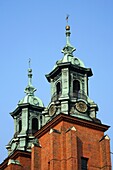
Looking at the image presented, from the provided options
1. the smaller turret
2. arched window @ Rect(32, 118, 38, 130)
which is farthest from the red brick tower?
arched window @ Rect(32, 118, 38, 130)

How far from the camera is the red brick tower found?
4900 cm

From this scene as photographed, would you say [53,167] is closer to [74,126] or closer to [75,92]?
[74,126]

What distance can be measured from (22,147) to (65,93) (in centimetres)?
934

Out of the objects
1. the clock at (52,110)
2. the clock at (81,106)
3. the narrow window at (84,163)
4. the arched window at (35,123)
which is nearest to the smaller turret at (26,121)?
the arched window at (35,123)

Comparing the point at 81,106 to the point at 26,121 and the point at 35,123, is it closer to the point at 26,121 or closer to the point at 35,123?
the point at 26,121

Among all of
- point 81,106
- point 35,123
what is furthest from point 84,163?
point 35,123

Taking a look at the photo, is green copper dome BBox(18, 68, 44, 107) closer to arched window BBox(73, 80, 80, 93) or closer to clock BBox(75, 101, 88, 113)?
arched window BBox(73, 80, 80, 93)

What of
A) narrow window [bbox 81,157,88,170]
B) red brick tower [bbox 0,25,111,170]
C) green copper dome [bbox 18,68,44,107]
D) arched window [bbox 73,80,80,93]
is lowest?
narrow window [bbox 81,157,88,170]

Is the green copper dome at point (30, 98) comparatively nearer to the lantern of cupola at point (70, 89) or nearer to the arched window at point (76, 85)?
the lantern of cupola at point (70, 89)

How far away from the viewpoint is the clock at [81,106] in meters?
52.9

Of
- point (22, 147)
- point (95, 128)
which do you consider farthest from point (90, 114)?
point (22, 147)

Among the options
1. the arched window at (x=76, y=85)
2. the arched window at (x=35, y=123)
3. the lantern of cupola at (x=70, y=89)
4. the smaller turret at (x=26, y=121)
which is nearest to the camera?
the lantern of cupola at (x=70, y=89)

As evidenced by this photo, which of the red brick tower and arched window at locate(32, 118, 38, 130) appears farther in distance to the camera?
arched window at locate(32, 118, 38, 130)

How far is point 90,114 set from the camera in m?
53.9
